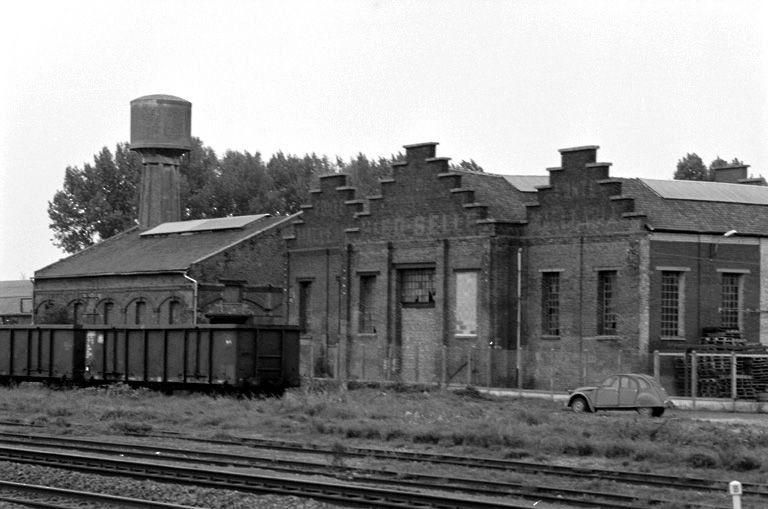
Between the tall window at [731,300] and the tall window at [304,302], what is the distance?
17066mm

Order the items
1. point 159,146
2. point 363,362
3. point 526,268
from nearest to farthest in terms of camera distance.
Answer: point 526,268
point 363,362
point 159,146

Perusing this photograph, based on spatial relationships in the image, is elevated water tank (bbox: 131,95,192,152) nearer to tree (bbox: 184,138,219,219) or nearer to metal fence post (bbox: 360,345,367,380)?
metal fence post (bbox: 360,345,367,380)

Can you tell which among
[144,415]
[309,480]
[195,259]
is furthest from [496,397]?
[309,480]

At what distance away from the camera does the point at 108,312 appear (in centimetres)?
5891

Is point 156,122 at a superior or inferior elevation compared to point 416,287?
superior

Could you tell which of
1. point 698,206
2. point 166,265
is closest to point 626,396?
point 698,206

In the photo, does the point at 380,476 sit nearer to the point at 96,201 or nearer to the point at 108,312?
the point at 108,312

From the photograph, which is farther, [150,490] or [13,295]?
[13,295]

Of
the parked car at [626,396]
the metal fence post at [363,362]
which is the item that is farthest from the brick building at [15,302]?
the parked car at [626,396]

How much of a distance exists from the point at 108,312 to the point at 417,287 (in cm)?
1692

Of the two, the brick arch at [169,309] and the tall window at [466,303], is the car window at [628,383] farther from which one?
the brick arch at [169,309]

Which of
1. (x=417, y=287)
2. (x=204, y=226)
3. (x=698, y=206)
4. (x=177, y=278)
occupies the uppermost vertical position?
(x=204, y=226)

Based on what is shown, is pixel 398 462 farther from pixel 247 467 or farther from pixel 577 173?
pixel 577 173

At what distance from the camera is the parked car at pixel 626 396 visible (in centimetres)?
3316
